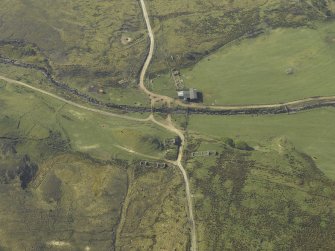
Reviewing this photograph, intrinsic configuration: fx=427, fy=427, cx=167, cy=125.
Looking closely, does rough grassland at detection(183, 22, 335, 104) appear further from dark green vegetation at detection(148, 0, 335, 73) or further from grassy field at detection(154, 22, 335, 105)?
dark green vegetation at detection(148, 0, 335, 73)

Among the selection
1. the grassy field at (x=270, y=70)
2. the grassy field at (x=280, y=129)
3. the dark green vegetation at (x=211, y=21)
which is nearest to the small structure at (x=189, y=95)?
the grassy field at (x=270, y=70)

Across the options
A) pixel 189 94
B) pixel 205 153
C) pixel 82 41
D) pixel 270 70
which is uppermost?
pixel 82 41

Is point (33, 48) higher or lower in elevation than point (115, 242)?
higher

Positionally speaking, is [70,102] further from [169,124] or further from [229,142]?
[229,142]

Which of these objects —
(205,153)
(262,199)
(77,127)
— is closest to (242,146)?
(205,153)

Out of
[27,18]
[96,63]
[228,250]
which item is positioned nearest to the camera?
[228,250]

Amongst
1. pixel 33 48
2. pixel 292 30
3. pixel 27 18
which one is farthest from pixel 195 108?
pixel 27 18

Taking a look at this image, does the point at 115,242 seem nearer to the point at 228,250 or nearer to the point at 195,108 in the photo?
the point at 228,250
